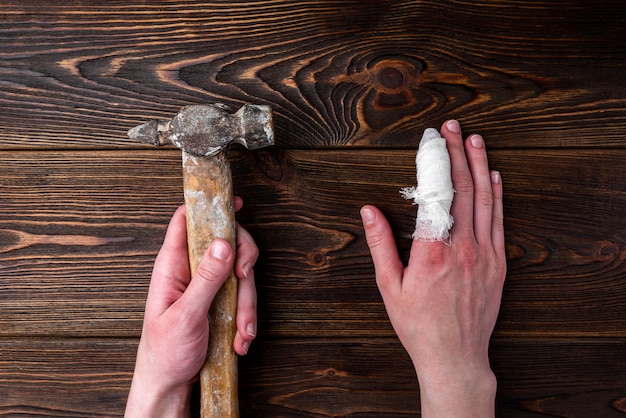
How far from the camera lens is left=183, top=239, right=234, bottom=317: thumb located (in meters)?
0.72

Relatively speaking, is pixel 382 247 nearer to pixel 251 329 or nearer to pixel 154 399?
pixel 251 329

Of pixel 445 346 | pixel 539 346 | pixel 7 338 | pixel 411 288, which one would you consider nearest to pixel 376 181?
pixel 411 288

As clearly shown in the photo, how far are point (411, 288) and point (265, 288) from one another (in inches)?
9.8

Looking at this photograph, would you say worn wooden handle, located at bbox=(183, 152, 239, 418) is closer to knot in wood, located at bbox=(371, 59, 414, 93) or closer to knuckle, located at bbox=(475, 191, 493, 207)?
knot in wood, located at bbox=(371, 59, 414, 93)

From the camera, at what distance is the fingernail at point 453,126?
2.66ft

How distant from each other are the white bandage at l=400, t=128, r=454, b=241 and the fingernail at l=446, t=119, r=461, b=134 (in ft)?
0.09

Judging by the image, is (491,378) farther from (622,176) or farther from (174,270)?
(174,270)

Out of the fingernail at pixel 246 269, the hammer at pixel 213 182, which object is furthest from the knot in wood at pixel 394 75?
the fingernail at pixel 246 269

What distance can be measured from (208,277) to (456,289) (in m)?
0.40

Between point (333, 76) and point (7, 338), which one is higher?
point (333, 76)

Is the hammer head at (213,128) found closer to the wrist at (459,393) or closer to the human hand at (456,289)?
the human hand at (456,289)

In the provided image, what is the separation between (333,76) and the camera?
821mm

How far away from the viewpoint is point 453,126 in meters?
0.81

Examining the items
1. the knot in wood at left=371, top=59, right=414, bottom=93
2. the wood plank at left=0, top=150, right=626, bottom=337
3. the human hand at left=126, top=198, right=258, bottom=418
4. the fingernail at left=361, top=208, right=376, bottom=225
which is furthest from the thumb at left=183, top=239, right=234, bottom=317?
the knot in wood at left=371, top=59, right=414, bottom=93
